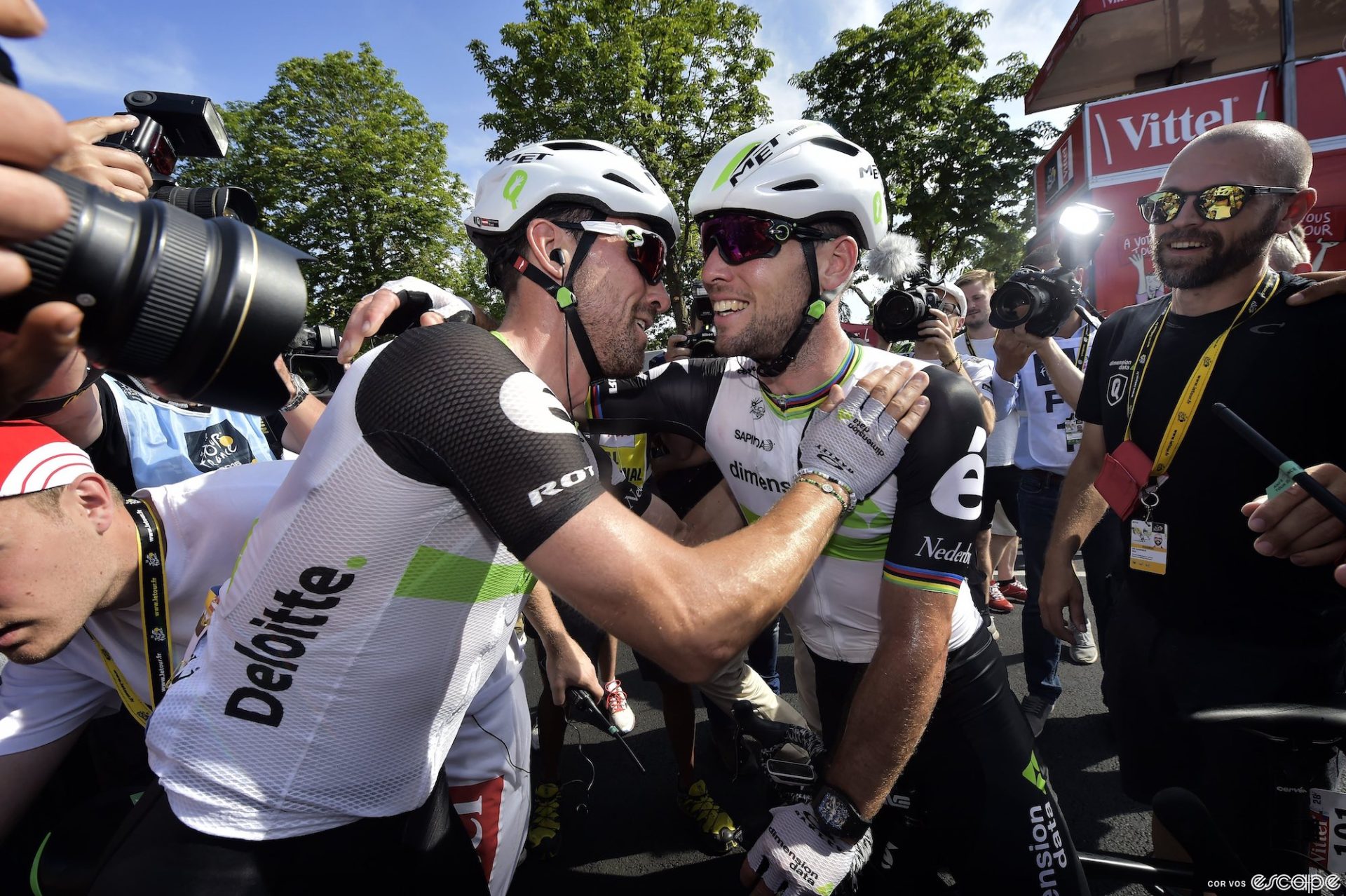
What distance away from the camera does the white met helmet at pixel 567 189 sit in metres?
2.06

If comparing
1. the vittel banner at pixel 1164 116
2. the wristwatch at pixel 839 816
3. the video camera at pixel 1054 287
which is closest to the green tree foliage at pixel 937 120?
the vittel banner at pixel 1164 116

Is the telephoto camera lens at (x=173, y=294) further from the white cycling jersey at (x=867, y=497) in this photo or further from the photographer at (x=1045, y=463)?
the photographer at (x=1045, y=463)

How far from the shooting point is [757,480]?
242cm

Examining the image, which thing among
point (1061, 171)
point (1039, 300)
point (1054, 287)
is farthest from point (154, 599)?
point (1061, 171)

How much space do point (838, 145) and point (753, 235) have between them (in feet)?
1.85

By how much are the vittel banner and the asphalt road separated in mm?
12008

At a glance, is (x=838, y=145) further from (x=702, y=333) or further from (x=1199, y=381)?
(x=702, y=333)

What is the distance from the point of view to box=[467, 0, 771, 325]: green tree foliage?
18.4 m

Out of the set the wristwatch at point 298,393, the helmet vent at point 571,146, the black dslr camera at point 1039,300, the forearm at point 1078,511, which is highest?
the helmet vent at point 571,146

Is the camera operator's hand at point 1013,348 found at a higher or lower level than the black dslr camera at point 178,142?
lower

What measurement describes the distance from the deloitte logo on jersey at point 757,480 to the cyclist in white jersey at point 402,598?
1.81ft

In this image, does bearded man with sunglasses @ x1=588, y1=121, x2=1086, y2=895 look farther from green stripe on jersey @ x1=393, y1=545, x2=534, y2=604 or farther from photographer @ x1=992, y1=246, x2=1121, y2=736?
photographer @ x1=992, y1=246, x2=1121, y2=736

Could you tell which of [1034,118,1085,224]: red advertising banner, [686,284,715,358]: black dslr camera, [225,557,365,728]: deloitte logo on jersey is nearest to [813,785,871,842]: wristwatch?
[225,557,365,728]: deloitte logo on jersey

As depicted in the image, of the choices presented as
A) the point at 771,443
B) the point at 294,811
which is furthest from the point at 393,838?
the point at 771,443
